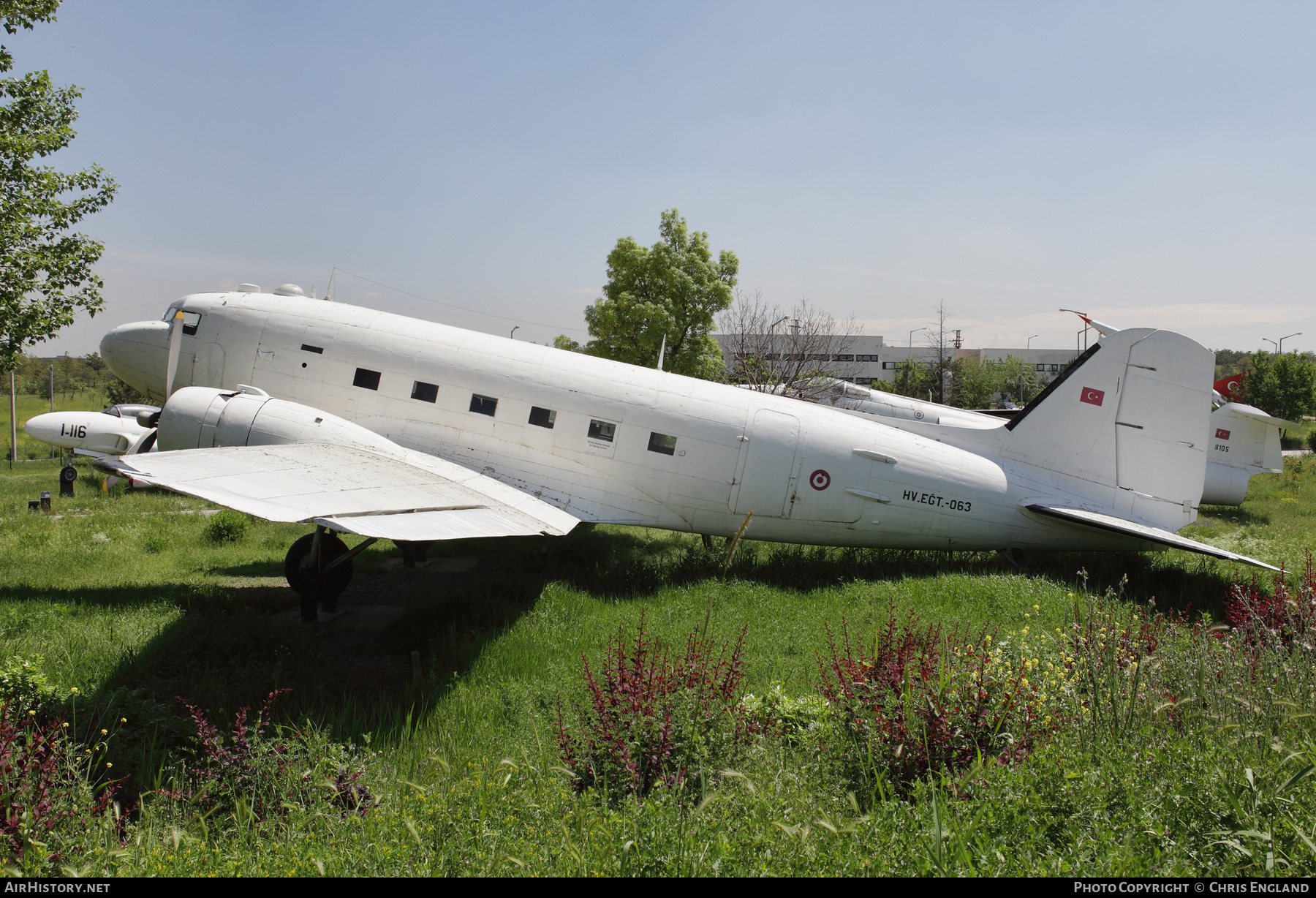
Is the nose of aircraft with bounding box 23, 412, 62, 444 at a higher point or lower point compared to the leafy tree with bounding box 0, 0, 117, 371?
lower

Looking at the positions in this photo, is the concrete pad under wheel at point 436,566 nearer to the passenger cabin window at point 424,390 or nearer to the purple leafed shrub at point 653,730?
the passenger cabin window at point 424,390

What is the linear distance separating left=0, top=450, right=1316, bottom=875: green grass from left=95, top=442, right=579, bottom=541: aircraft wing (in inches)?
55.3

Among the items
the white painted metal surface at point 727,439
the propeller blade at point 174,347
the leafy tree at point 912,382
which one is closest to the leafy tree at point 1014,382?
the leafy tree at point 912,382

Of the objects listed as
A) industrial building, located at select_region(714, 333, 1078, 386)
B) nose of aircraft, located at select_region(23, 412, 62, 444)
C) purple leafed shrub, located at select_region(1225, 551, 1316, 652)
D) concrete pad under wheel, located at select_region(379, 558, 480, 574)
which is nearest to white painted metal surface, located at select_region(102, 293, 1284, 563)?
concrete pad under wheel, located at select_region(379, 558, 480, 574)

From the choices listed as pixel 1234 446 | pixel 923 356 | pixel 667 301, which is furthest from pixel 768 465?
pixel 923 356

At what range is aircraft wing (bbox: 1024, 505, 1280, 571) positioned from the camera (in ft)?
31.7

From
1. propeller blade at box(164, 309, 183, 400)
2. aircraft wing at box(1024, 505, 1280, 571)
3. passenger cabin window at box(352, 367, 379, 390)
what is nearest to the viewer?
aircraft wing at box(1024, 505, 1280, 571)

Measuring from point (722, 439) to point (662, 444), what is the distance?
0.97 metres

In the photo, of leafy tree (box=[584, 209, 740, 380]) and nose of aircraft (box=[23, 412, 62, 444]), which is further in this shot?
leafy tree (box=[584, 209, 740, 380])

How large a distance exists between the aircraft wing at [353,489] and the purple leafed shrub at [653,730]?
2.78 m

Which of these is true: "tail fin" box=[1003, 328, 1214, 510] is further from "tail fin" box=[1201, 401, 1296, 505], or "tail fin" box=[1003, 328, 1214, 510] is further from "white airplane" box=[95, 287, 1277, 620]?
"tail fin" box=[1201, 401, 1296, 505]

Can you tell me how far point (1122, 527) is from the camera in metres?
10.4

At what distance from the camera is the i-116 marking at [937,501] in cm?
1097
